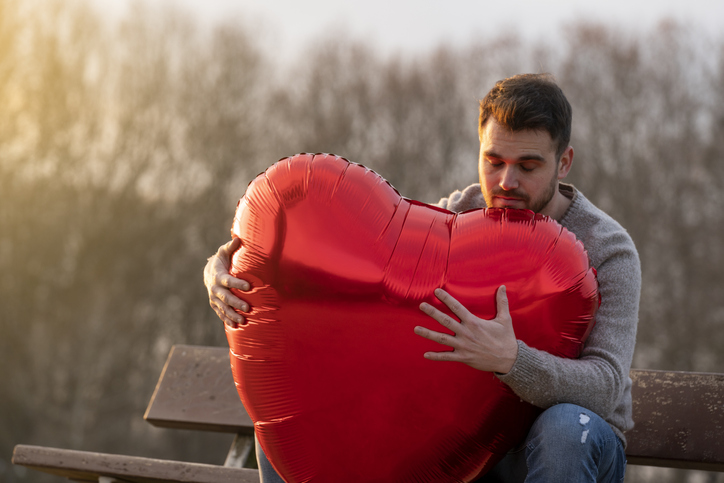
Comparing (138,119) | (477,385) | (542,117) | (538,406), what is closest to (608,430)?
(538,406)

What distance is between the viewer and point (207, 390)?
2.88 meters

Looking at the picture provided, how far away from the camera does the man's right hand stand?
166cm

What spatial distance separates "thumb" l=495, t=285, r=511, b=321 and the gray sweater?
8 cm

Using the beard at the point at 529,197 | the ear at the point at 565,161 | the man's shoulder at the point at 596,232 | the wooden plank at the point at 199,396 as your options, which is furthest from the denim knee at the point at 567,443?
the wooden plank at the point at 199,396

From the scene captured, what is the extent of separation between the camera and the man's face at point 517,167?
5.96 feet

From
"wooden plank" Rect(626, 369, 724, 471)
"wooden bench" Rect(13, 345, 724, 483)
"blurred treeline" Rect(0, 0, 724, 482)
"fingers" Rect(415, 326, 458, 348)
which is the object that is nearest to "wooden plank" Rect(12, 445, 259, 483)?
"wooden bench" Rect(13, 345, 724, 483)

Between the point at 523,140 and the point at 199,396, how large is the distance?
1864 mm

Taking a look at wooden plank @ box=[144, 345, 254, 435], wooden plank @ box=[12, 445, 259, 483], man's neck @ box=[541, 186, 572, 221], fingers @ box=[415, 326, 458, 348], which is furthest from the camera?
wooden plank @ box=[144, 345, 254, 435]

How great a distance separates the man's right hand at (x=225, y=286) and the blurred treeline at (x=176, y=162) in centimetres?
988

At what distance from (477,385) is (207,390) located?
1.69m

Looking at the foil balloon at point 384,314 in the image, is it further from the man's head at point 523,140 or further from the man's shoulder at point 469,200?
the man's shoulder at point 469,200

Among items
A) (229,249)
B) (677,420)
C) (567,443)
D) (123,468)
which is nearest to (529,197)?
(567,443)

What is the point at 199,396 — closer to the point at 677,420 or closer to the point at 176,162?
the point at 677,420

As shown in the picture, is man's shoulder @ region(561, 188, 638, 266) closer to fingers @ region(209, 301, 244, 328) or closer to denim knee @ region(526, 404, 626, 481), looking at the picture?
denim knee @ region(526, 404, 626, 481)
